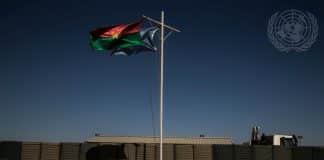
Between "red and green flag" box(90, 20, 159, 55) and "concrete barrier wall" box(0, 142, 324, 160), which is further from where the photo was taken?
"concrete barrier wall" box(0, 142, 324, 160)

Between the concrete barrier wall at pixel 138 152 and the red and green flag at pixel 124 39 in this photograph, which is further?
the concrete barrier wall at pixel 138 152

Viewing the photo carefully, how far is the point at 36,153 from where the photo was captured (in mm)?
43688

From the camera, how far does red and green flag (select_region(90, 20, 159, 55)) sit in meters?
31.2

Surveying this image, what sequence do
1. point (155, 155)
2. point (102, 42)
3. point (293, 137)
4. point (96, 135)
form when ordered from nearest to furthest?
1. point (102, 42)
2. point (155, 155)
3. point (96, 135)
4. point (293, 137)

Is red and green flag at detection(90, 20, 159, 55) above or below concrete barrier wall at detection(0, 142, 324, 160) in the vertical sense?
above

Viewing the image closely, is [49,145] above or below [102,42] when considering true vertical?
below

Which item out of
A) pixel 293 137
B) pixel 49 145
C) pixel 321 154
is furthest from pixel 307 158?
pixel 49 145

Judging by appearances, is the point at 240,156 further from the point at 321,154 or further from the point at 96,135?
the point at 96,135

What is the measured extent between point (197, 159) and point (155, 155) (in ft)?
12.8

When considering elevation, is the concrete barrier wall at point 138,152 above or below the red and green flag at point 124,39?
below

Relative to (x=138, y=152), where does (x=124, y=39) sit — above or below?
above

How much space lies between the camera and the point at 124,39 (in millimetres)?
31359

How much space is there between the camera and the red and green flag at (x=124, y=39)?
31.2 meters

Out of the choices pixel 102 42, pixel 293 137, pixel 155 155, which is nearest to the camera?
pixel 102 42
